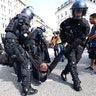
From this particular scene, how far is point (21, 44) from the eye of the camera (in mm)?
5688

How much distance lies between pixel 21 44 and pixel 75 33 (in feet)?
4.29

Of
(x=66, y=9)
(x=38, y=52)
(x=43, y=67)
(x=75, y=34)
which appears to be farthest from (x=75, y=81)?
(x=66, y=9)

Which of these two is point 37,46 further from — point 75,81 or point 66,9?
point 66,9

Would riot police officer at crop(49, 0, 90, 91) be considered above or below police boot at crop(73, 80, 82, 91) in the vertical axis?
above

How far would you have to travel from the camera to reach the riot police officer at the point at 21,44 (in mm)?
5328

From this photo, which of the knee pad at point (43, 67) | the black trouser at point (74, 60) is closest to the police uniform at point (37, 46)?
the knee pad at point (43, 67)

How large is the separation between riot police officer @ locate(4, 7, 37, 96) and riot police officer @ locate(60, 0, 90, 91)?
100 cm

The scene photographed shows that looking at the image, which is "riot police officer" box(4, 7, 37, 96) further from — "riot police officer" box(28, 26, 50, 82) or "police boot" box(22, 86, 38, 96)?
"riot police officer" box(28, 26, 50, 82)

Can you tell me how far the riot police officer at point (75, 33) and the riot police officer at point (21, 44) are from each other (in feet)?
3.28

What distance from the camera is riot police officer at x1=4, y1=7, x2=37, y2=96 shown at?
17.5 ft

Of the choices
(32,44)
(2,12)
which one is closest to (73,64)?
(32,44)

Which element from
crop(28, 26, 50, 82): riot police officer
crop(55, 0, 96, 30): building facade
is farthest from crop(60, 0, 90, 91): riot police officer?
crop(55, 0, 96, 30): building facade

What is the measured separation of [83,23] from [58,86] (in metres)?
1.59

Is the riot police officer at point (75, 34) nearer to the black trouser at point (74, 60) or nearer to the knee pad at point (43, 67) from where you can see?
the black trouser at point (74, 60)
